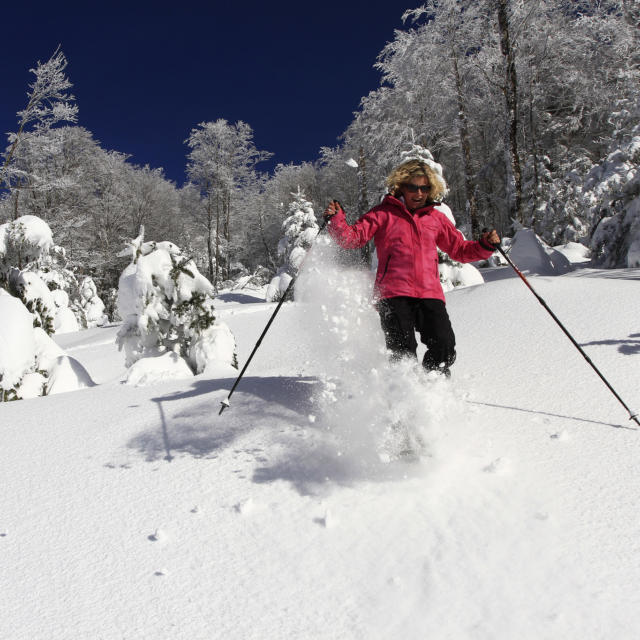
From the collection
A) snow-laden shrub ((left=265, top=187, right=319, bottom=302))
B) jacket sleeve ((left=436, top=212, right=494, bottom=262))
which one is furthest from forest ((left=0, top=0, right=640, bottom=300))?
jacket sleeve ((left=436, top=212, right=494, bottom=262))

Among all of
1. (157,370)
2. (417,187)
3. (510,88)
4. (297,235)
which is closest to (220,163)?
(297,235)

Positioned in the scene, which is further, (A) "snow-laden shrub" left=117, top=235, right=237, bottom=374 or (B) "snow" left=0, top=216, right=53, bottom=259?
(B) "snow" left=0, top=216, right=53, bottom=259

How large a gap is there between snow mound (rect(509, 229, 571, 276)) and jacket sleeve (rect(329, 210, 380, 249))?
6951mm

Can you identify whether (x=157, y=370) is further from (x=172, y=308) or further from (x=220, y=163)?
(x=220, y=163)

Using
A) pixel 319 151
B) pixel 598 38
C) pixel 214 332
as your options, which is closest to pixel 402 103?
pixel 598 38

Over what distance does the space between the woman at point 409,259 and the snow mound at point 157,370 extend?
138 inches

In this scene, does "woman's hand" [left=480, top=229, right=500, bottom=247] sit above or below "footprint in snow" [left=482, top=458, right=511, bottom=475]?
above

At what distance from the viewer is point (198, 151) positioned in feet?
94.0

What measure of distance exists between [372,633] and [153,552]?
1.03 m

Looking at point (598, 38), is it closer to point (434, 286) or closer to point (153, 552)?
point (434, 286)

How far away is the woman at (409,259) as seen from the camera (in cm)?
294

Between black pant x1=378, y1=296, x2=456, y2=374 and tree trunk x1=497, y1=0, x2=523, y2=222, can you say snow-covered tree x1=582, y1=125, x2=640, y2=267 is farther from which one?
black pant x1=378, y1=296, x2=456, y2=374

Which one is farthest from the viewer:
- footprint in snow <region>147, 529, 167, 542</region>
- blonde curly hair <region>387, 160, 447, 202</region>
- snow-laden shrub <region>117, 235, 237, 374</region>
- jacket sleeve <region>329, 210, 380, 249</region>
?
snow-laden shrub <region>117, 235, 237, 374</region>

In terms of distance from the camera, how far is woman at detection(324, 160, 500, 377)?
2.94 metres
